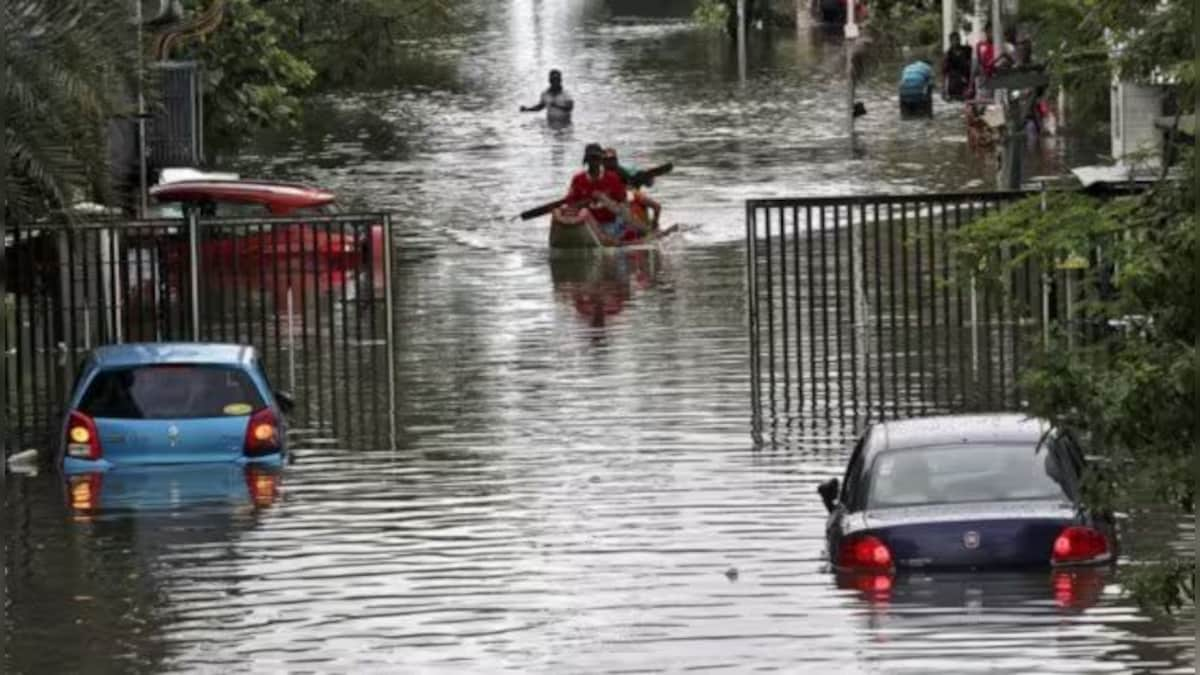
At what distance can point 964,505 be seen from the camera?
20234mm

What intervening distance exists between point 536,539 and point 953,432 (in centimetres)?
369

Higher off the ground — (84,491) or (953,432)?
(953,432)

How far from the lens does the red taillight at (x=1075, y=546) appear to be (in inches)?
786

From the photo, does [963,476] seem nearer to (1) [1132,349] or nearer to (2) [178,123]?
(1) [1132,349]

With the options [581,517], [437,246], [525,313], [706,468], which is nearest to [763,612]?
[581,517]

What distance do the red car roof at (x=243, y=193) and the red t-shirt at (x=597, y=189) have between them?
3.37 metres

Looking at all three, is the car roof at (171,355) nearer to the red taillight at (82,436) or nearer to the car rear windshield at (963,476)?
the red taillight at (82,436)

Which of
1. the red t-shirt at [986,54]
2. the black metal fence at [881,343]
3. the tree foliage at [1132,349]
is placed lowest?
the black metal fence at [881,343]

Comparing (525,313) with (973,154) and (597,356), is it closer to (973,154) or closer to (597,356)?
(597,356)

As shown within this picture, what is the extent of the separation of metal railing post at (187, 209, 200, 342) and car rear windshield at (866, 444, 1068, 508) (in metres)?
13.3

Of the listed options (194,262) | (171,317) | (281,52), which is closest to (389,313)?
(194,262)

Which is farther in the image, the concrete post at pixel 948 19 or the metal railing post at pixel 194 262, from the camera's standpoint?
the concrete post at pixel 948 19

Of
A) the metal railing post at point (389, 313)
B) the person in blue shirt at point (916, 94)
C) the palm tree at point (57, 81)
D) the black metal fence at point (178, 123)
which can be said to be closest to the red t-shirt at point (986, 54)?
the person in blue shirt at point (916, 94)

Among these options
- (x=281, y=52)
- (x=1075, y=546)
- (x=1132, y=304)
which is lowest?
(x=1075, y=546)
